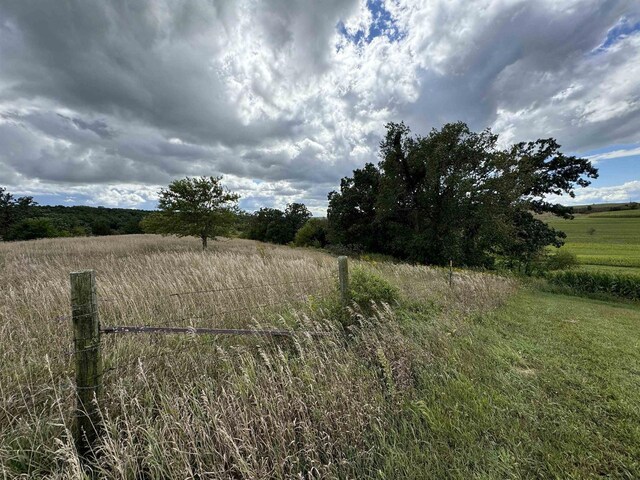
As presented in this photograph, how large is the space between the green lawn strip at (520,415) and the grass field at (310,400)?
0.02 meters

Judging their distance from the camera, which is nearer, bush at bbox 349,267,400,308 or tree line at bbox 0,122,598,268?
bush at bbox 349,267,400,308

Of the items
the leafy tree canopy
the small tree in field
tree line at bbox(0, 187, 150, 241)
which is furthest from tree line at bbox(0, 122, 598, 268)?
tree line at bbox(0, 187, 150, 241)

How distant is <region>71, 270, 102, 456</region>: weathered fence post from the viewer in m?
2.10

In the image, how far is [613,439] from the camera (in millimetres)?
2502

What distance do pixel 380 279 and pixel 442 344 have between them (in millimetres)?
1929

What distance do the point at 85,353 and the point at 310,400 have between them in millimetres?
1968

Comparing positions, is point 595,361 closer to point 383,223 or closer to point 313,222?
point 383,223

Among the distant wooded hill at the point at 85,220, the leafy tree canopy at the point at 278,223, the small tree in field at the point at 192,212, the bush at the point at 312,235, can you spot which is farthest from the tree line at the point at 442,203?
the distant wooded hill at the point at 85,220

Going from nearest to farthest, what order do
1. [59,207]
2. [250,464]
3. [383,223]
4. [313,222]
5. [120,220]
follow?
1. [250,464]
2. [383,223]
3. [313,222]
4. [120,220]
5. [59,207]

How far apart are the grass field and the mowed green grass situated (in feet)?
86.6

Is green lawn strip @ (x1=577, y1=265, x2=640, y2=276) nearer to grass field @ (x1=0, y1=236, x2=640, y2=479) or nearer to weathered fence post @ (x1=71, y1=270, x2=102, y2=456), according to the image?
grass field @ (x1=0, y1=236, x2=640, y2=479)

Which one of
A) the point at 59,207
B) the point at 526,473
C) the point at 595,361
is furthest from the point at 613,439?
the point at 59,207

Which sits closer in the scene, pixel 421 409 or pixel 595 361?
pixel 421 409

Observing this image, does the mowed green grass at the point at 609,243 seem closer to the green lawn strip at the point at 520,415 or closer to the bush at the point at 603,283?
the bush at the point at 603,283
